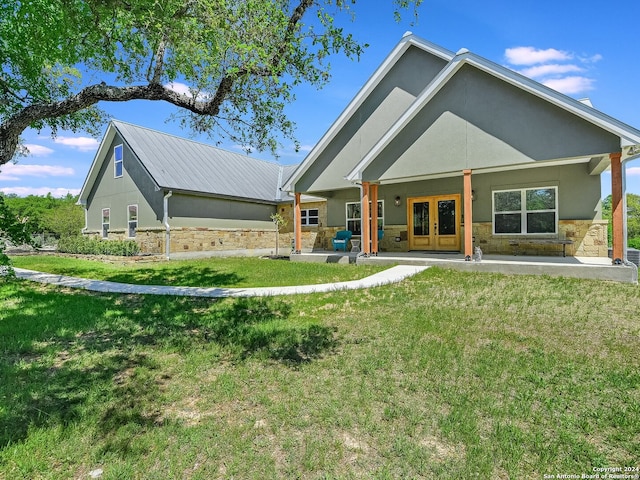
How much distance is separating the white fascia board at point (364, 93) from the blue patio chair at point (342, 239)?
10.6ft

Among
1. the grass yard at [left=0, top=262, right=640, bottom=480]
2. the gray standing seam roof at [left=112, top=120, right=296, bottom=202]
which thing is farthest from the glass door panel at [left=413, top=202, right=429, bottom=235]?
the gray standing seam roof at [left=112, top=120, right=296, bottom=202]

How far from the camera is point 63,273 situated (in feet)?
38.2

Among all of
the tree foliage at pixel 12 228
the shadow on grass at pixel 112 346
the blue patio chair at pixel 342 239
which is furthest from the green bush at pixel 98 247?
the tree foliage at pixel 12 228

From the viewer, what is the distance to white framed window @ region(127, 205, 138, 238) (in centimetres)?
1770

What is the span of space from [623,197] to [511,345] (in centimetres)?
695

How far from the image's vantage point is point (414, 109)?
1102cm

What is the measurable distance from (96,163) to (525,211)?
2165 centimetres

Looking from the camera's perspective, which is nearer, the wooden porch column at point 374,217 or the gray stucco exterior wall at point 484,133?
the gray stucco exterior wall at point 484,133

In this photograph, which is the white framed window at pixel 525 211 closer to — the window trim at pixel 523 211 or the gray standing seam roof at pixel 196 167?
the window trim at pixel 523 211

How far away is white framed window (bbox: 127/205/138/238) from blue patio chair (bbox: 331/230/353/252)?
10357 mm

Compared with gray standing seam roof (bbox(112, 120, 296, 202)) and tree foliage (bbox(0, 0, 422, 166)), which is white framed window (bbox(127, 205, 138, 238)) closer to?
gray standing seam roof (bbox(112, 120, 296, 202))

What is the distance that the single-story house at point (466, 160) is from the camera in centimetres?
922

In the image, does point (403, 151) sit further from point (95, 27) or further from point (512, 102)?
point (95, 27)

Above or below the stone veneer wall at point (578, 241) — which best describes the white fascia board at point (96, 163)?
above
